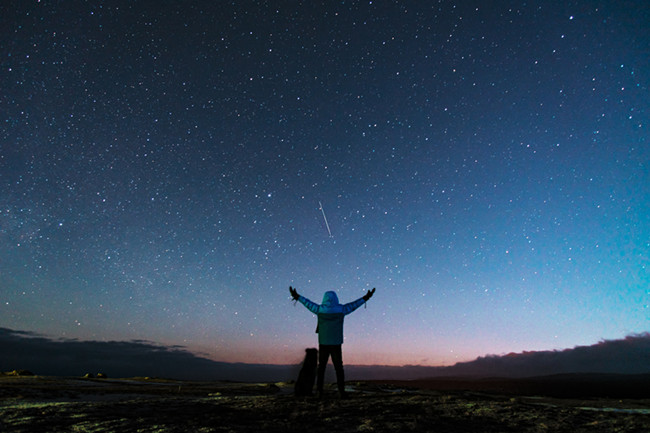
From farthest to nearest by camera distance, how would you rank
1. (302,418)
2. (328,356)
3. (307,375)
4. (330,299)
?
(330,299), (328,356), (307,375), (302,418)

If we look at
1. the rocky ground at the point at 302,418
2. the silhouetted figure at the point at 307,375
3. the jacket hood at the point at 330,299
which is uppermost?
the jacket hood at the point at 330,299

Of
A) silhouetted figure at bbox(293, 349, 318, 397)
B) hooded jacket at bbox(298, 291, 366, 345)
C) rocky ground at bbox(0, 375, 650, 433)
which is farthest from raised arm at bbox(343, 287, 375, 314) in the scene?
rocky ground at bbox(0, 375, 650, 433)

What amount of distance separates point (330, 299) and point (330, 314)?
1.37ft

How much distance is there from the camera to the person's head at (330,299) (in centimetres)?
916

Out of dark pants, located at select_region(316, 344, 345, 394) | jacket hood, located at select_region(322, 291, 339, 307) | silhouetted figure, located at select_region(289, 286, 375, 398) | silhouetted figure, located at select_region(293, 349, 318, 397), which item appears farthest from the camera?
jacket hood, located at select_region(322, 291, 339, 307)

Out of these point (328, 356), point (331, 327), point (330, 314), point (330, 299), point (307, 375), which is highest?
point (330, 299)

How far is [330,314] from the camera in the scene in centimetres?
890

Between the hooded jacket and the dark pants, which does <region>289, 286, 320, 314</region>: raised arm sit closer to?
the hooded jacket

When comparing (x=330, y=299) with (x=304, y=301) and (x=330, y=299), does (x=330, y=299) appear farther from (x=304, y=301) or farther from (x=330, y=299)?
(x=304, y=301)

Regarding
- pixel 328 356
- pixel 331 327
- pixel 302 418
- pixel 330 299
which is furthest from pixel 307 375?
pixel 302 418

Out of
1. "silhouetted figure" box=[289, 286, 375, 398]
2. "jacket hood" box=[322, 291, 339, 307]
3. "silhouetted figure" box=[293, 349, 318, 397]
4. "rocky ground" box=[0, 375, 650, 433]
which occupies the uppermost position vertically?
"jacket hood" box=[322, 291, 339, 307]

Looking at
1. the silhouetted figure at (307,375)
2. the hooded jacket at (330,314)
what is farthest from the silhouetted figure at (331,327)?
the silhouetted figure at (307,375)

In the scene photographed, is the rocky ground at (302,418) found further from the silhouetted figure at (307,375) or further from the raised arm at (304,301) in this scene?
the raised arm at (304,301)

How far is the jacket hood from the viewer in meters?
9.12
